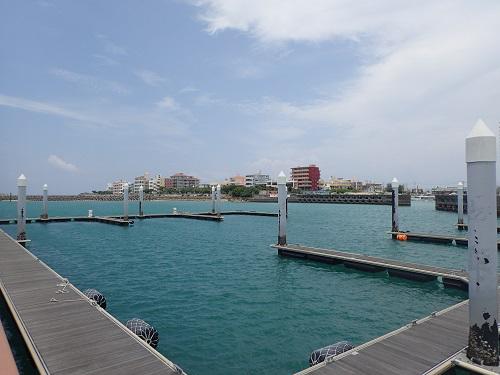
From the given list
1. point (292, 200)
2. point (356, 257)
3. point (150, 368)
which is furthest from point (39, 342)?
point (292, 200)

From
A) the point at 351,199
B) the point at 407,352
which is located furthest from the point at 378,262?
the point at 351,199

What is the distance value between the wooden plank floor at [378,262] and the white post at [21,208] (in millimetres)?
25756

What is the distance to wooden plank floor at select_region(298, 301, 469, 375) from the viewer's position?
8.94m

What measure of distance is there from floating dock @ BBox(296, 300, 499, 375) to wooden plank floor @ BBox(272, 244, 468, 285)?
32.4ft

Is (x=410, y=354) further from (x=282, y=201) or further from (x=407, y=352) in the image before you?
(x=282, y=201)

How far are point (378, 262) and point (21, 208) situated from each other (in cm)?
3369

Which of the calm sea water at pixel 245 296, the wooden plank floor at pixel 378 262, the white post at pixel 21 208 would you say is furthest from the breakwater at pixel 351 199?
the white post at pixel 21 208

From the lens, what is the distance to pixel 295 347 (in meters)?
12.7

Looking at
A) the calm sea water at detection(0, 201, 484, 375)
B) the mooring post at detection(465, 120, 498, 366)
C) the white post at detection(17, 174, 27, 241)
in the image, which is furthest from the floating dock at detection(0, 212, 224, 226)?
the mooring post at detection(465, 120, 498, 366)

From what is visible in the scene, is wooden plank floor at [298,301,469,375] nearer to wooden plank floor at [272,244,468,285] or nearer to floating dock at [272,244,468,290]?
floating dock at [272,244,468,290]

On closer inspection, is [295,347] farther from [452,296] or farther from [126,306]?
[452,296]

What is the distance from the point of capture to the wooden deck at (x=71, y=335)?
29.3ft

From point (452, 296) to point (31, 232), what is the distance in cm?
4978

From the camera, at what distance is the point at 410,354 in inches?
386
